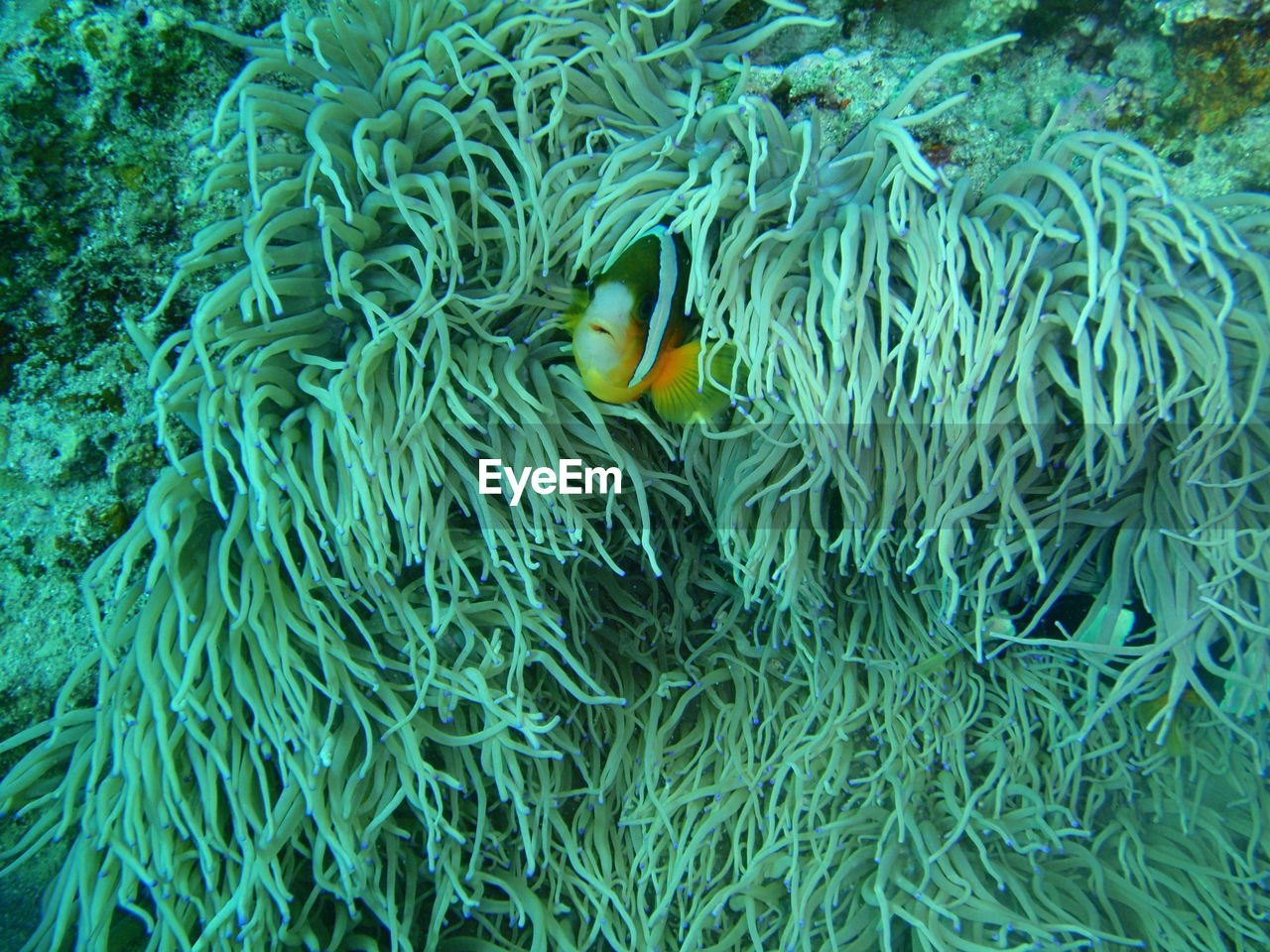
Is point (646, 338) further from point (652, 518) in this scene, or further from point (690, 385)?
point (652, 518)

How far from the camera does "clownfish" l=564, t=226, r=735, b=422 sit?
3.19 feet

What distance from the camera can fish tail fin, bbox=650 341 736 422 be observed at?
3.32 ft

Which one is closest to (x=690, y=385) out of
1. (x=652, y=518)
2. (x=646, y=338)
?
(x=646, y=338)

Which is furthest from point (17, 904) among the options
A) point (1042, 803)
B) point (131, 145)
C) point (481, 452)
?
point (1042, 803)

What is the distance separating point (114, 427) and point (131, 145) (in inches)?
16.0

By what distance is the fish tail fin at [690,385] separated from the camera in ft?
3.32

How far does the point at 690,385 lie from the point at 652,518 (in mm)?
302

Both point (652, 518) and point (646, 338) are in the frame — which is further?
point (652, 518)

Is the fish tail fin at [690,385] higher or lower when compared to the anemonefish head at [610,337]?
lower

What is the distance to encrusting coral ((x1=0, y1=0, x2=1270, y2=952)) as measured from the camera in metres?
0.93

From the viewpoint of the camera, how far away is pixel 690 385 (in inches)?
40.0

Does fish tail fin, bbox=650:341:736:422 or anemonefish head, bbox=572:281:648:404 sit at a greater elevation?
anemonefish head, bbox=572:281:648:404

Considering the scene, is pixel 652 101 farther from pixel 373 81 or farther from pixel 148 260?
pixel 148 260

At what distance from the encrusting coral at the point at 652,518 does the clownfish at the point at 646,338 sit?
1.9 inches
